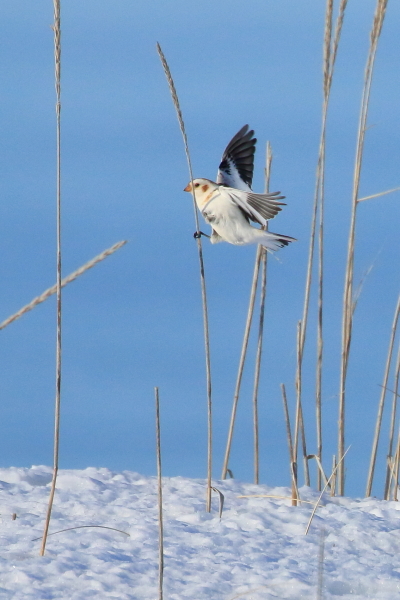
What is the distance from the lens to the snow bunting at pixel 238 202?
302 centimetres

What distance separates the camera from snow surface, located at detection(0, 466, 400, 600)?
7.42 feet

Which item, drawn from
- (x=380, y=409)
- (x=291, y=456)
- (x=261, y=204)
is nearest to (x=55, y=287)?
(x=261, y=204)

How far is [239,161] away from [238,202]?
68 centimetres

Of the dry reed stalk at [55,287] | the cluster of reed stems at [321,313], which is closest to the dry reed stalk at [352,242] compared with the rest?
the cluster of reed stems at [321,313]

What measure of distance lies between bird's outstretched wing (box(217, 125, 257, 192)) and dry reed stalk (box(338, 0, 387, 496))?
622mm

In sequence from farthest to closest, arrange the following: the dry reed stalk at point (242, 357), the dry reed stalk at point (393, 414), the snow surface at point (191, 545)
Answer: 1. the dry reed stalk at point (393, 414)
2. the dry reed stalk at point (242, 357)
3. the snow surface at point (191, 545)

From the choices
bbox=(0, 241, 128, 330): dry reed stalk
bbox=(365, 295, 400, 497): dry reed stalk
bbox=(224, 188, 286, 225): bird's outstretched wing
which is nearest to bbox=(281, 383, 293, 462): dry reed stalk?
bbox=(365, 295, 400, 497): dry reed stalk

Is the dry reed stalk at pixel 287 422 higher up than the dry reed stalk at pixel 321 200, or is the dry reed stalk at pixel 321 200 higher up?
the dry reed stalk at pixel 321 200

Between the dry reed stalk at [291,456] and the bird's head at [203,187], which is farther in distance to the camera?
the bird's head at [203,187]

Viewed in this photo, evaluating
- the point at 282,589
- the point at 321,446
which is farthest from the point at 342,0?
the point at 282,589

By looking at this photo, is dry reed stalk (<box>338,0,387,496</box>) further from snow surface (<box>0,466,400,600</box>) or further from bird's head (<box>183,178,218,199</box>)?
bird's head (<box>183,178,218,199</box>)

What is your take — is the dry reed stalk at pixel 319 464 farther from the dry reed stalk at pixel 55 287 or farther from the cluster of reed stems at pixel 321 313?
the dry reed stalk at pixel 55 287

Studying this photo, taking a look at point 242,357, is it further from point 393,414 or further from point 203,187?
point 203,187

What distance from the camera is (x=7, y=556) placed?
2.44m
